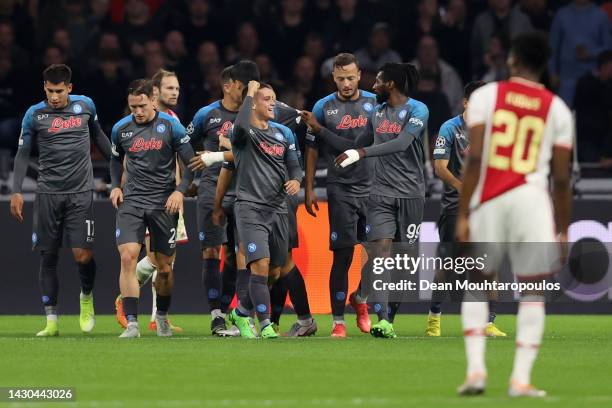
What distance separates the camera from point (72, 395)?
8711 mm

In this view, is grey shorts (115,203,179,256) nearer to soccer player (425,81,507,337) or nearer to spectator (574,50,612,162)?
soccer player (425,81,507,337)

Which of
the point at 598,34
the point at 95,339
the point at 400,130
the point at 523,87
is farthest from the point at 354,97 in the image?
the point at 598,34

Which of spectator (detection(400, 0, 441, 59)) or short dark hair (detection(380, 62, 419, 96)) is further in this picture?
spectator (detection(400, 0, 441, 59))

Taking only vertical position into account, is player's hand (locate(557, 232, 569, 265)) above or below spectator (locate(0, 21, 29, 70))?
below

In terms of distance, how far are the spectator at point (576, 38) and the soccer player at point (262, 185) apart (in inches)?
306

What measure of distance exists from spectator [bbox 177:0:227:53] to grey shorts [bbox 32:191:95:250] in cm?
668

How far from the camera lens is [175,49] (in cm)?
1956

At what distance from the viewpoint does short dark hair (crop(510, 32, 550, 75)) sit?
856 cm

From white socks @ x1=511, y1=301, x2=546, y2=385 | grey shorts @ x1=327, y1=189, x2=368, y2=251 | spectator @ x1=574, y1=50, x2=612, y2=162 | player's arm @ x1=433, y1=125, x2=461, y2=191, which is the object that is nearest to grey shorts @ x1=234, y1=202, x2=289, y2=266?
grey shorts @ x1=327, y1=189, x2=368, y2=251

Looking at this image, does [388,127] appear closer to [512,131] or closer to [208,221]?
[208,221]

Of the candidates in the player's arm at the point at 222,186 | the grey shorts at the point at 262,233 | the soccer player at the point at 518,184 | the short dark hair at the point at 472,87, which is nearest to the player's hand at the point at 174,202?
the player's arm at the point at 222,186

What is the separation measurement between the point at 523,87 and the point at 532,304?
→ 123 centimetres

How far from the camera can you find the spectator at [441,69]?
19125mm

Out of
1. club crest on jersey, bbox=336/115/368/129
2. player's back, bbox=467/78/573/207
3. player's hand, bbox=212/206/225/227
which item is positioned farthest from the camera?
club crest on jersey, bbox=336/115/368/129
